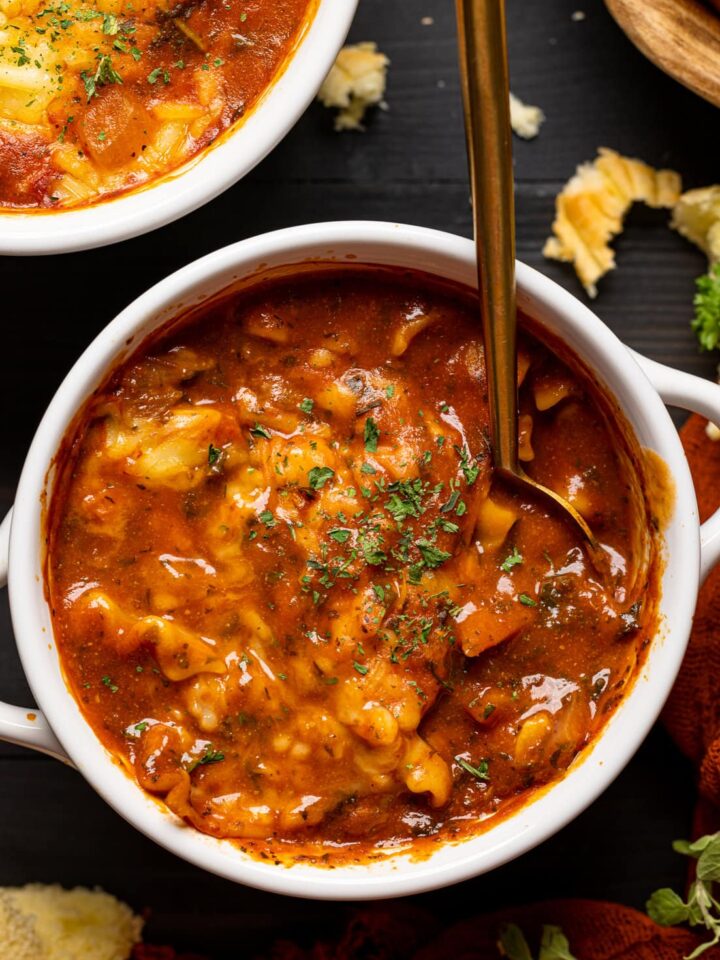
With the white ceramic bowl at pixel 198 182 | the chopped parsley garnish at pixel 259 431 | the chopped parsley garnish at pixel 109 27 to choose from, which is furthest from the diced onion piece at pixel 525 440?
the chopped parsley garnish at pixel 109 27

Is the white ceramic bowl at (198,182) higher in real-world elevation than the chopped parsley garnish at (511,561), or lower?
higher

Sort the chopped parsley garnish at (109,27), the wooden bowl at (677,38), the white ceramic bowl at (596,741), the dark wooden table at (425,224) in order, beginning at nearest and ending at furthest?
1. the white ceramic bowl at (596,741)
2. the chopped parsley garnish at (109,27)
3. the wooden bowl at (677,38)
4. the dark wooden table at (425,224)

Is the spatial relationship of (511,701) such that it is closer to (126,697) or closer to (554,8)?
(126,697)

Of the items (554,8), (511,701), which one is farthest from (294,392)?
(554,8)

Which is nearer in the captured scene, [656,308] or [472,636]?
[472,636]

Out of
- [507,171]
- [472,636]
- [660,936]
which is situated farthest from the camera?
[660,936]

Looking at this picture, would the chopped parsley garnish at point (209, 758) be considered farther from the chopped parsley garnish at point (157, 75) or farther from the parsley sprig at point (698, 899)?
Answer: the chopped parsley garnish at point (157, 75)
